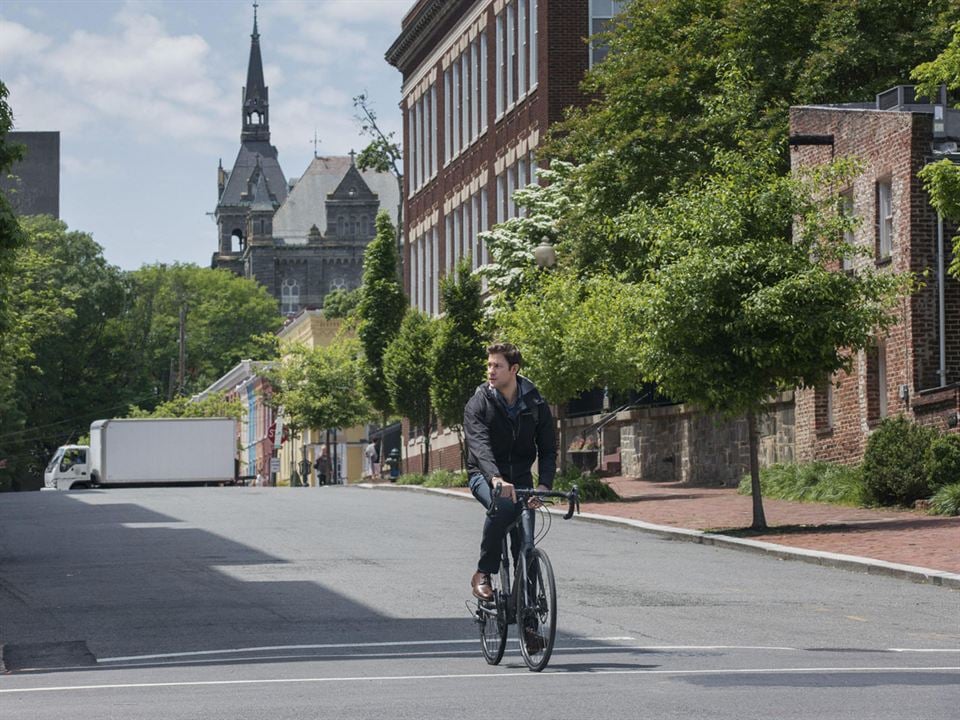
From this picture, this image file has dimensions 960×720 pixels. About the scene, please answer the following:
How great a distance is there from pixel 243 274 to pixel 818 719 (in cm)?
17833

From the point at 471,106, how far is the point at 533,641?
53232 mm

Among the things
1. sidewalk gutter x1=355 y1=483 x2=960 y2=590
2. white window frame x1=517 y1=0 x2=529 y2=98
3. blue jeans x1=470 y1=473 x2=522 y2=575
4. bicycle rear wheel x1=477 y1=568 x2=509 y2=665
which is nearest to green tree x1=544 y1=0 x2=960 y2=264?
white window frame x1=517 y1=0 x2=529 y2=98

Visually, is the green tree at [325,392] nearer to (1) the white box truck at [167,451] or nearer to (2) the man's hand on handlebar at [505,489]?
(1) the white box truck at [167,451]

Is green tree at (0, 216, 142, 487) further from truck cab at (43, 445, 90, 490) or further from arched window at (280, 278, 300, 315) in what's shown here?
arched window at (280, 278, 300, 315)

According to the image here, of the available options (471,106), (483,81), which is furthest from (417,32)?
(483,81)

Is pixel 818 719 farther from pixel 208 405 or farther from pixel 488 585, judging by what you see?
pixel 208 405

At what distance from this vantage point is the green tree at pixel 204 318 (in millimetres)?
127062

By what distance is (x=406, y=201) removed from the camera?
248 feet

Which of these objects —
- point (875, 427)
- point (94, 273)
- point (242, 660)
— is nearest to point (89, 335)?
point (94, 273)

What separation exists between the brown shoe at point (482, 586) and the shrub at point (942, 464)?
18.7m

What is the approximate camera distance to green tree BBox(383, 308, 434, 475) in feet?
180

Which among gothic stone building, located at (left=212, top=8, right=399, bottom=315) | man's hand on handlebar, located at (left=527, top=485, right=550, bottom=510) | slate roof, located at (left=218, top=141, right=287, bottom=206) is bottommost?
man's hand on handlebar, located at (left=527, top=485, right=550, bottom=510)

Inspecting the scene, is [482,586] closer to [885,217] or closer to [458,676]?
[458,676]

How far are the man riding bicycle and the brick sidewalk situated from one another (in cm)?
939
